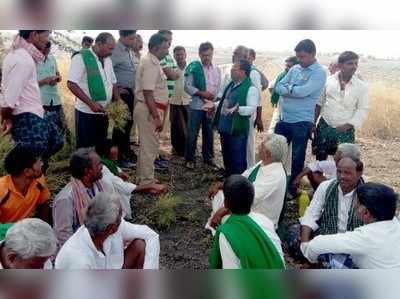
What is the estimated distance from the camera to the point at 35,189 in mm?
3557

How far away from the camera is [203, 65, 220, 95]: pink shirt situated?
18.9 ft

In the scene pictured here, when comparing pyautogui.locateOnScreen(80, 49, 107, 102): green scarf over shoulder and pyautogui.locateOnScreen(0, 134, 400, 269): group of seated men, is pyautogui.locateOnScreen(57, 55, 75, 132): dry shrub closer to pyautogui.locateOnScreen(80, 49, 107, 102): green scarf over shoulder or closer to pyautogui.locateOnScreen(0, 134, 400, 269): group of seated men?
pyautogui.locateOnScreen(80, 49, 107, 102): green scarf over shoulder

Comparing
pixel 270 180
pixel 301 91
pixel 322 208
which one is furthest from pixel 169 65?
pixel 322 208

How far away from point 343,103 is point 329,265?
210cm

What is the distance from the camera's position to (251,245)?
2961 millimetres

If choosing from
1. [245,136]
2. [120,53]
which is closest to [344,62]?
[245,136]

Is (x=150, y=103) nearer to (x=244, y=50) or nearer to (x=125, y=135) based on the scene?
(x=125, y=135)

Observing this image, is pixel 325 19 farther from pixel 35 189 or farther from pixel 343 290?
pixel 35 189

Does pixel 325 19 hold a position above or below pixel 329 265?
above

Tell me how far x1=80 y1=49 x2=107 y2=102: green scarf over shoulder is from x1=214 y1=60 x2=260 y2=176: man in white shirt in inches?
43.1

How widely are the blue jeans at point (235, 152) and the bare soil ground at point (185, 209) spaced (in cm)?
35

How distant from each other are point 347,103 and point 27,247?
10.4ft

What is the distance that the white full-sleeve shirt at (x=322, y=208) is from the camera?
360cm

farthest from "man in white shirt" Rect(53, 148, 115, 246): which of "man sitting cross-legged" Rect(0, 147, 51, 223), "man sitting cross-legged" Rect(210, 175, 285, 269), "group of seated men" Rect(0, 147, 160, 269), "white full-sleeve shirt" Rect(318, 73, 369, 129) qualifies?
"white full-sleeve shirt" Rect(318, 73, 369, 129)
